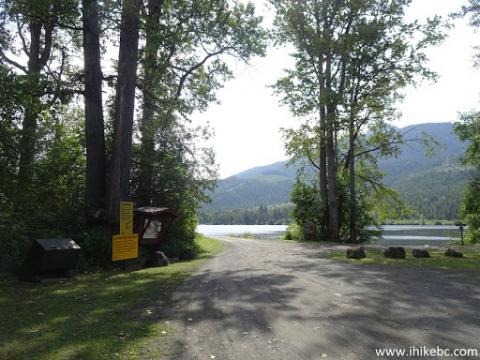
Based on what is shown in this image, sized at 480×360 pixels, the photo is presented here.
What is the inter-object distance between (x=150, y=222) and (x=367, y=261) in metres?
8.35

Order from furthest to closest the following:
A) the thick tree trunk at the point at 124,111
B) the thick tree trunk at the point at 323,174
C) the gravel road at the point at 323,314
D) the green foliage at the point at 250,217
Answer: the green foliage at the point at 250,217 < the thick tree trunk at the point at 323,174 < the thick tree trunk at the point at 124,111 < the gravel road at the point at 323,314

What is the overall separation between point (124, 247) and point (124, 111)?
18.8 feet

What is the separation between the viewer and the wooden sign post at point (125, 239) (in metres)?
12.5

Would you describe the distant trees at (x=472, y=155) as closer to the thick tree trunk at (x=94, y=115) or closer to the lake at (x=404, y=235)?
the lake at (x=404, y=235)

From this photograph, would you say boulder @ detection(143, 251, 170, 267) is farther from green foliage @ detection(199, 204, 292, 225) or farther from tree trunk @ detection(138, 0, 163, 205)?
green foliage @ detection(199, 204, 292, 225)

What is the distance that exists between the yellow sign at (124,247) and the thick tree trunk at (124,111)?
1.84 meters

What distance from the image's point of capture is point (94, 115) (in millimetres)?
16031

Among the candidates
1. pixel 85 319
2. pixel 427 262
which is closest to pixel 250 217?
pixel 427 262

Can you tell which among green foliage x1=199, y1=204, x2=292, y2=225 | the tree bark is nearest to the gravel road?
the tree bark

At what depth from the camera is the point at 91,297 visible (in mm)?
8133

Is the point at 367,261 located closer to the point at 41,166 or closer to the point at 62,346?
the point at 62,346

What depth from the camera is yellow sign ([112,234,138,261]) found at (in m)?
12.4

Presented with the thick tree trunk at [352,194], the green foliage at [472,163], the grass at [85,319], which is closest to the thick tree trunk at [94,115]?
the grass at [85,319]

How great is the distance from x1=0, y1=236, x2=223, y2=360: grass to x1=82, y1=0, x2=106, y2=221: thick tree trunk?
19.2ft
